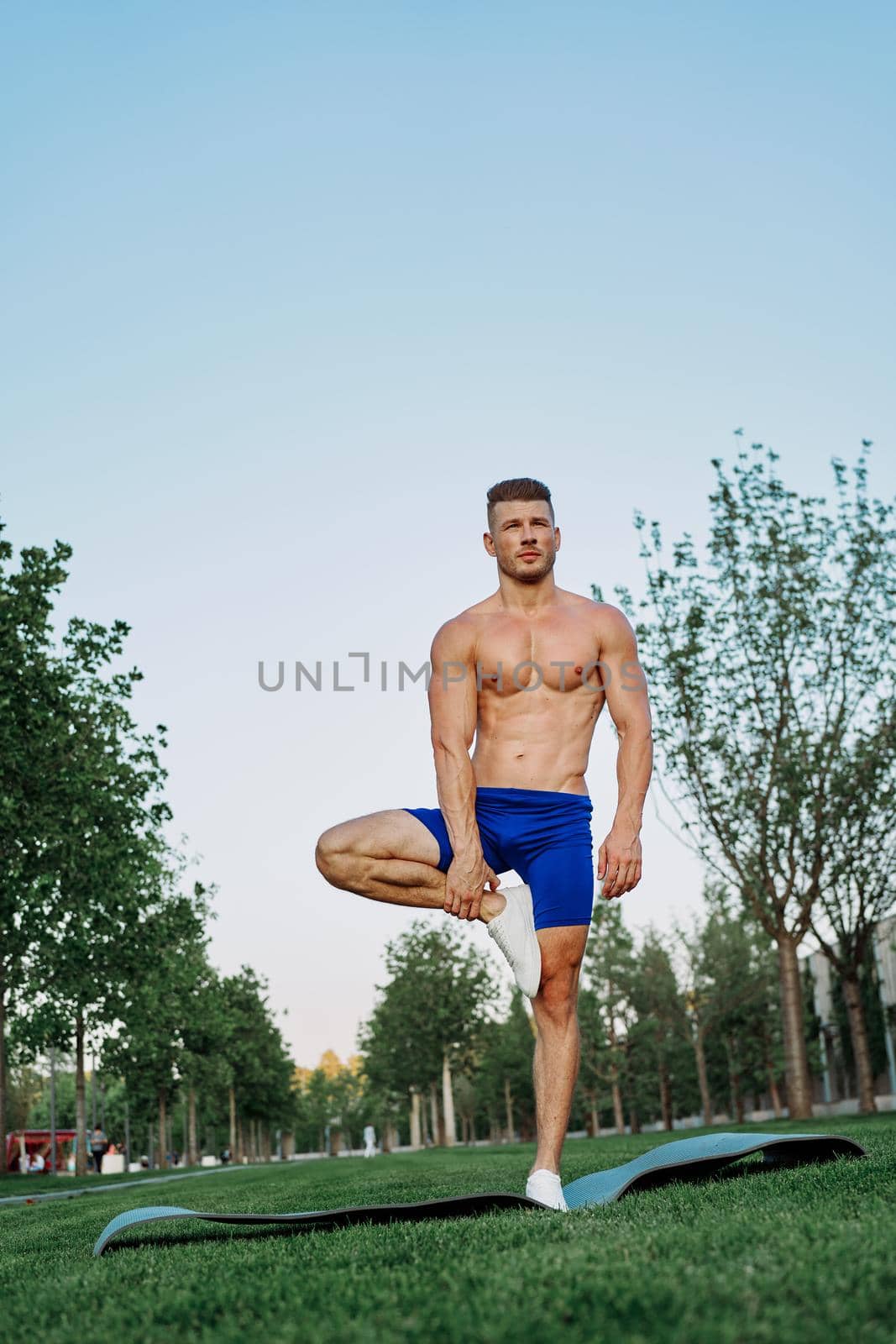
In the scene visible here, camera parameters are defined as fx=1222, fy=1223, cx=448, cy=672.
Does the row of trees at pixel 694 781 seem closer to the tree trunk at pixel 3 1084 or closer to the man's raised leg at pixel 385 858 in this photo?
the tree trunk at pixel 3 1084

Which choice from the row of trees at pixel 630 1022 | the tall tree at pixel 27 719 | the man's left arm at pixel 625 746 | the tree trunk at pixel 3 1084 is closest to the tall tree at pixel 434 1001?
the row of trees at pixel 630 1022

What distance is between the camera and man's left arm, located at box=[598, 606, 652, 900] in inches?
207

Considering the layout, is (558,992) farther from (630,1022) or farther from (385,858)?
(630,1022)

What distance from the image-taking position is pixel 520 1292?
224 centimetres

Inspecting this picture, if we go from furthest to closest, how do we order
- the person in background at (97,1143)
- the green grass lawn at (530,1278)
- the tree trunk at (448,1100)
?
the tree trunk at (448,1100), the person in background at (97,1143), the green grass lawn at (530,1278)

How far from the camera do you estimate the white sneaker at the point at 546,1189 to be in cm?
438

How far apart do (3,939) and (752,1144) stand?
2097 cm

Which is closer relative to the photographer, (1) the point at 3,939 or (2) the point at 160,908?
(1) the point at 3,939

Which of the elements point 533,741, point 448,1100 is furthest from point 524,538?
point 448,1100

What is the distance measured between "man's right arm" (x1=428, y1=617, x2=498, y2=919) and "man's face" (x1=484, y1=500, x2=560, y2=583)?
0.35 metres

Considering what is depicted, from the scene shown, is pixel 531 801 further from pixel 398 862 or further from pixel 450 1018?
pixel 450 1018

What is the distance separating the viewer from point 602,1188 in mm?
4645

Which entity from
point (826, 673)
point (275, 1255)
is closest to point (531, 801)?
point (275, 1255)

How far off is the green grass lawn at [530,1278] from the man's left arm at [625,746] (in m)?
1.45
